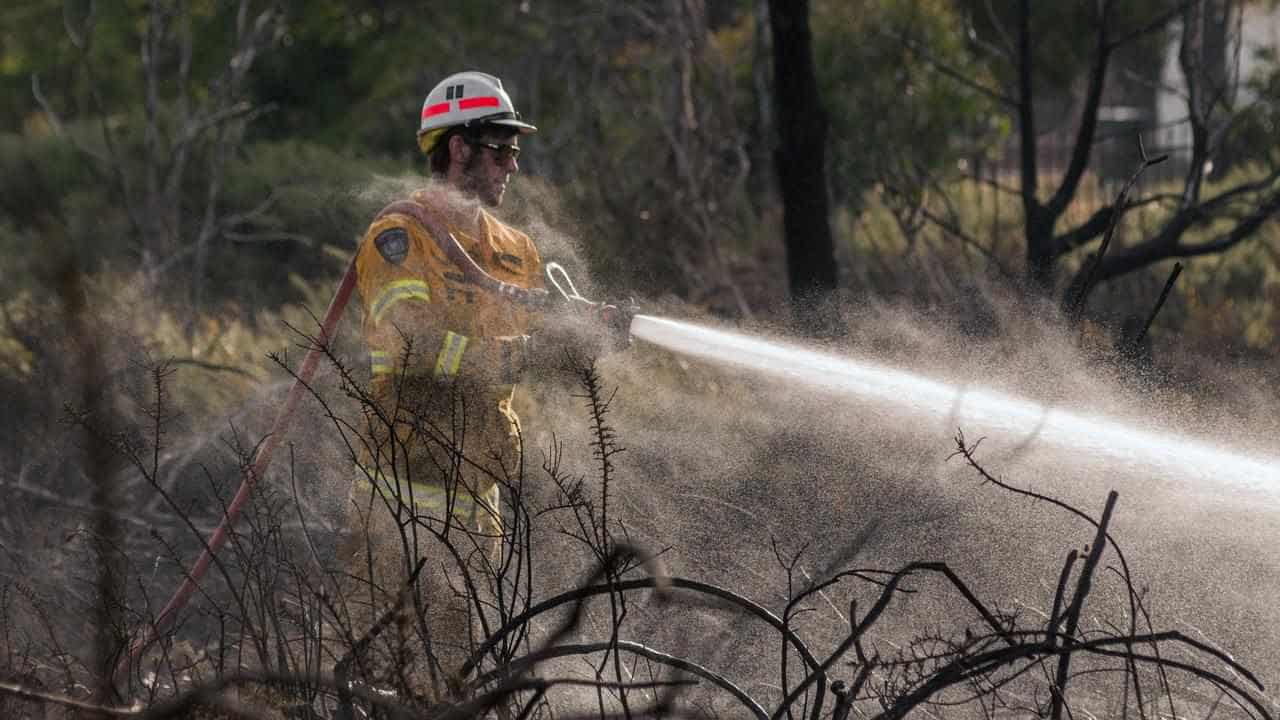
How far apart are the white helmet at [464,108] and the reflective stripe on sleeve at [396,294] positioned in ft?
1.72

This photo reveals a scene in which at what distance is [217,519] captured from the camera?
7.12 metres

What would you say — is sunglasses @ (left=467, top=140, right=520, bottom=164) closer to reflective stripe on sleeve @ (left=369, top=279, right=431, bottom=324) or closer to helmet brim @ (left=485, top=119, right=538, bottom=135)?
helmet brim @ (left=485, top=119, right=538, bottom=135)

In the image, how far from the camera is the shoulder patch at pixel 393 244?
443 centimetres

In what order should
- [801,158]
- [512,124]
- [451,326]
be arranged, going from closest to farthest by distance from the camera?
[451,326] → [512,124] → [801,158]

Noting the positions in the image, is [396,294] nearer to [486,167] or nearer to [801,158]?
[486,167]

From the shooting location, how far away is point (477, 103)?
474 centimetres

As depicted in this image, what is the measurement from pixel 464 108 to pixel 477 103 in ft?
0.13

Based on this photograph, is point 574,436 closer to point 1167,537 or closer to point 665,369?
point 665,369

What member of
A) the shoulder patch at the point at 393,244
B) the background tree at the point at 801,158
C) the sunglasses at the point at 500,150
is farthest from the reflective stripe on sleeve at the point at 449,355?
the background tree at the point at 801,158

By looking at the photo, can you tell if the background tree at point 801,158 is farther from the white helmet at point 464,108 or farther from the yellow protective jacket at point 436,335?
the yellow protective jacket at point 436,335

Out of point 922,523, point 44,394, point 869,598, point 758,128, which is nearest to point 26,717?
point 869,598

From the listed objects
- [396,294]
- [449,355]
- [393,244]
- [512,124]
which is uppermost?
[512,124]

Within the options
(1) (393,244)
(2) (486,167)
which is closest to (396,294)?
(1) (393,244)

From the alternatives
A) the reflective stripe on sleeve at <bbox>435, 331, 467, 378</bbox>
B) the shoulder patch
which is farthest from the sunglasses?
the reflective stripe on sleeve at <bbox>435, 331, 467, 378</bbox>
